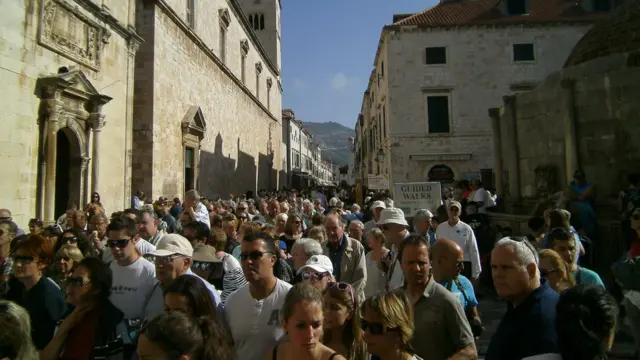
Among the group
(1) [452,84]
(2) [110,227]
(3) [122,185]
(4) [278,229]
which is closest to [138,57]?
(3) [122,185]

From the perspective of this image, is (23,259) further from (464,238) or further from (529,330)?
(464,238)

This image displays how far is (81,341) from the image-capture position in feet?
9.79

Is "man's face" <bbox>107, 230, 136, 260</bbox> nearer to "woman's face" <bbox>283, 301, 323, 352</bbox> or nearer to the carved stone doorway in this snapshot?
"woman's face" <bbox>283, 301, 323, 352</bbox>

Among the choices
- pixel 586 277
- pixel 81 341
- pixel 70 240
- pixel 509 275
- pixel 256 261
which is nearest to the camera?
pixel 509 275

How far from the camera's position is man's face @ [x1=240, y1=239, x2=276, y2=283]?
316cm

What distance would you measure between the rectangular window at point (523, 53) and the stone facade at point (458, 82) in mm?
227

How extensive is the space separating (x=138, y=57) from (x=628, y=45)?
46.1ft

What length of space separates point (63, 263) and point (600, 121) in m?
10.2

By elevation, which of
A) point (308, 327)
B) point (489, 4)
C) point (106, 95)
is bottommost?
point (308, 327)

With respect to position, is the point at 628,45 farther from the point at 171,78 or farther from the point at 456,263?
the point at 171,78

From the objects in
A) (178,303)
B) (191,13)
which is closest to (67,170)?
(178,303)

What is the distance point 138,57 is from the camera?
14992mm

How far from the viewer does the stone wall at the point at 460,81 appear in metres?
25.0

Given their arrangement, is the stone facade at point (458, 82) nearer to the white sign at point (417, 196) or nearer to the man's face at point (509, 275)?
the white sign at point (417, 196)
